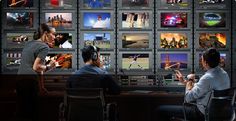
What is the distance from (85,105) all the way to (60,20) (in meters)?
3.05

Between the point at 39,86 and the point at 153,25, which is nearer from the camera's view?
the point at 39,86

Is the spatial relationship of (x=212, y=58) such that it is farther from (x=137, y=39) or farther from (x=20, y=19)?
(x=20, y=19)

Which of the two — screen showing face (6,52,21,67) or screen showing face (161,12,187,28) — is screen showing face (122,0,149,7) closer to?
screen showing face (161,12,187,28)

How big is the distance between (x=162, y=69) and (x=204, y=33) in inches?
33.5

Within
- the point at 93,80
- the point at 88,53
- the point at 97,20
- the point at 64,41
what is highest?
the point at 97,20

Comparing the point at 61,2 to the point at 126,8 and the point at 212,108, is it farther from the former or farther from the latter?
the point at 212,108

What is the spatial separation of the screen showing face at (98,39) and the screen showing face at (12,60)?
3.47 ft

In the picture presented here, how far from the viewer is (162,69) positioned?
7.17m

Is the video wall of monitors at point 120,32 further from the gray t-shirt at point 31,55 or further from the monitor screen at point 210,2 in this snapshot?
the gray t-shirt at point 31,55

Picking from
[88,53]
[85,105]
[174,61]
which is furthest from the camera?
[174,61]

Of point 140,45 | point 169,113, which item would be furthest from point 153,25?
point 169,113

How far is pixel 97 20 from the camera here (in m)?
7.19

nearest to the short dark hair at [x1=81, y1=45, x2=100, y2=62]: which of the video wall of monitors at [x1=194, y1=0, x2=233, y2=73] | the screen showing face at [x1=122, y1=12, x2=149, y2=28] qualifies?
the screen showing face at [x1=122, y1=12, x2=149, y2=28]

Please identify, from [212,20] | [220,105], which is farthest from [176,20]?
[220,105]
